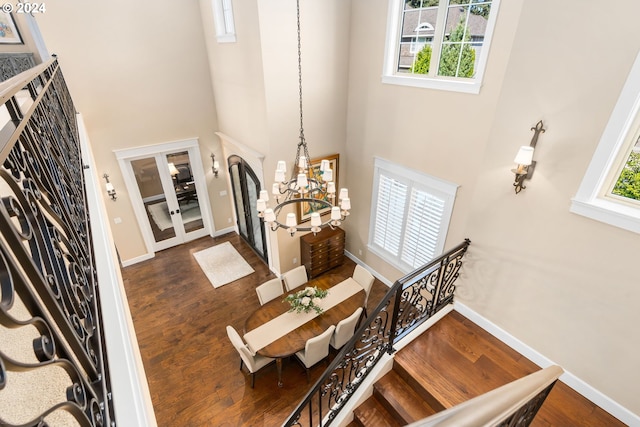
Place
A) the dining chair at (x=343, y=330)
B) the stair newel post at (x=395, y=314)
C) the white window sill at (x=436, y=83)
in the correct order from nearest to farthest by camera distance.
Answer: the stair newel post at (x=395, y=314) < the white window sill at (x=436, y=83) < the dining chair at (x=343, y=330)

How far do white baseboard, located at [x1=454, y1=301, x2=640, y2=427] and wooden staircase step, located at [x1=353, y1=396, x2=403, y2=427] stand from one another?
149 centimetres

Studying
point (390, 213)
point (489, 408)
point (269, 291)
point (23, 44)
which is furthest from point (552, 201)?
point (23, 44)

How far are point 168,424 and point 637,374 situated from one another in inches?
197

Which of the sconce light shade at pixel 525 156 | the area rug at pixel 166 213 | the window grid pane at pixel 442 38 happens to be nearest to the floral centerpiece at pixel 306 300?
the sconce light shade at pixel 525 156

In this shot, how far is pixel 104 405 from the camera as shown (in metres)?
0.88

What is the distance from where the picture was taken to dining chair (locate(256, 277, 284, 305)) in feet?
16.6

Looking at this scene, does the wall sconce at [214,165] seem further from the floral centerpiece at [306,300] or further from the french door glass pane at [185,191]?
the floral centerpiece at [306,300]

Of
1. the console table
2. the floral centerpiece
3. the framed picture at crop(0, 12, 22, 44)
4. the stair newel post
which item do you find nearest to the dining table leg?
the floral centerpiece

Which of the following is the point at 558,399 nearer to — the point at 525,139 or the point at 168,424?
the point at 525,139

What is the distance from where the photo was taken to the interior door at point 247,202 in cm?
645

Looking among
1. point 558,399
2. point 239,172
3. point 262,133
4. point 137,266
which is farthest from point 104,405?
point 137,266

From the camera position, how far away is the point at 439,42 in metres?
4.12

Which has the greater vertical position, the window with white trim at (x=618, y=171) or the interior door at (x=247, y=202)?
the window with white trim at (x=618, y=171)

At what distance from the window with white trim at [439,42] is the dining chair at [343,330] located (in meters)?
3.36
